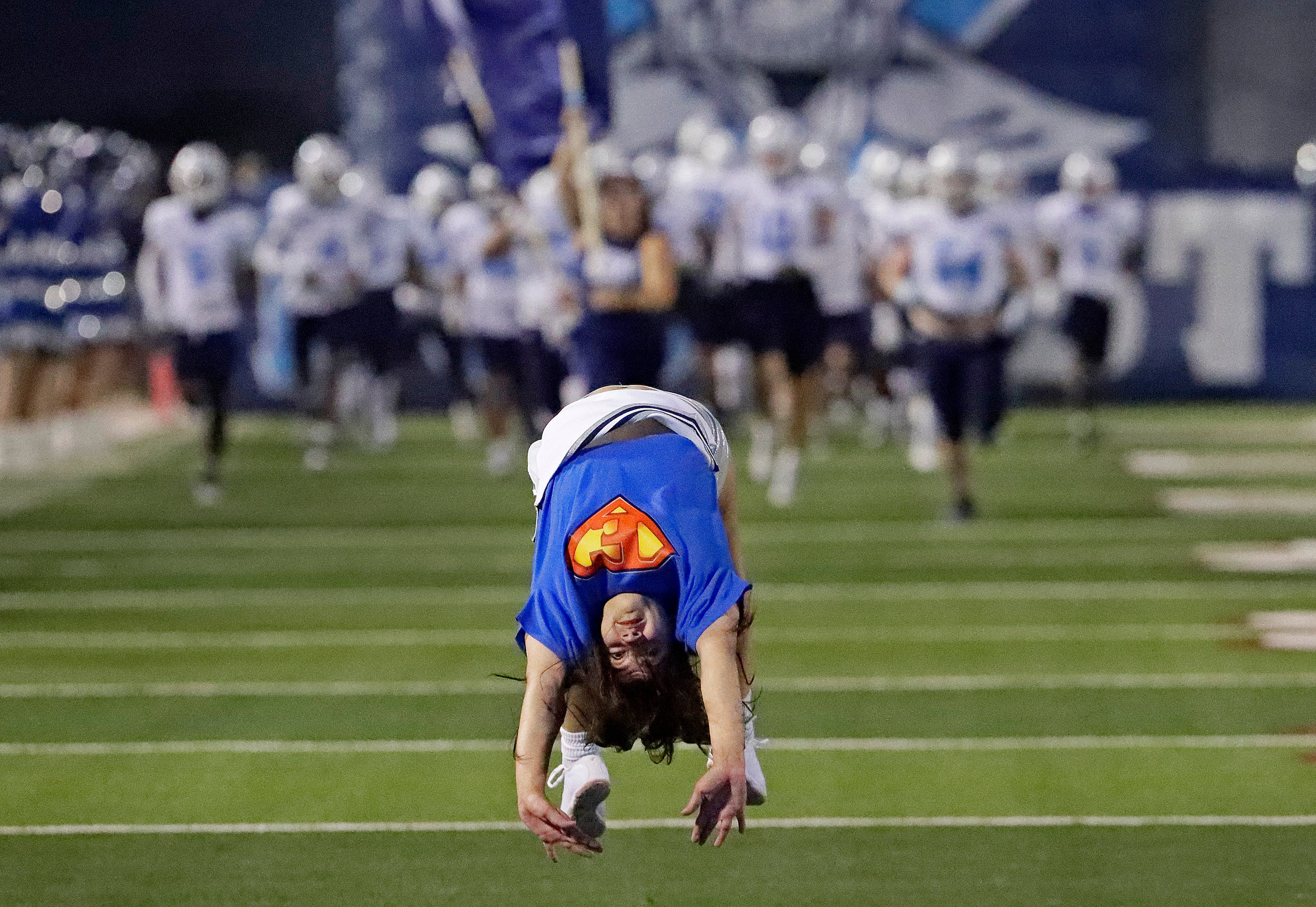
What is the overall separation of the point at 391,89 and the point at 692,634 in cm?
1746

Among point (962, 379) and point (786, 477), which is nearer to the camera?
point (962, 379)

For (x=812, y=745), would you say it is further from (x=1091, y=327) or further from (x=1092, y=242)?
(x=1092, y=242)

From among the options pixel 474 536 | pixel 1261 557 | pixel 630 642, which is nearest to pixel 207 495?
pixel 474 536

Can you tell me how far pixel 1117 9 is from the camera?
828 inches

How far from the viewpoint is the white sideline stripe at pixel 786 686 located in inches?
283

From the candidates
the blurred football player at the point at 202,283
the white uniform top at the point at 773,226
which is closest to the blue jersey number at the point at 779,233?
the white uniform top at the point at 773,226

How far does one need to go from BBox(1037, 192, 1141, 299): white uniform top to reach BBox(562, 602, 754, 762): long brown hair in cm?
1255

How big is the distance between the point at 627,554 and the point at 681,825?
1.47 m

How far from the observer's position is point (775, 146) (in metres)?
13.5

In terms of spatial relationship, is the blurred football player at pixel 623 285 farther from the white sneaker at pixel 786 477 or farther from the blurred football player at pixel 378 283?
the blurred football player at pixel 378 283

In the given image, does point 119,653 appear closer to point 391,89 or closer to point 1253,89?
point 391,89

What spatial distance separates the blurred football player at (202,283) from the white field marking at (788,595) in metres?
3.51

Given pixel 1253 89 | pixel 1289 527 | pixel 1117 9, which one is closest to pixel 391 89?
pixel 1117 9

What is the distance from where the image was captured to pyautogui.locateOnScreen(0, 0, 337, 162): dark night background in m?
22.9
